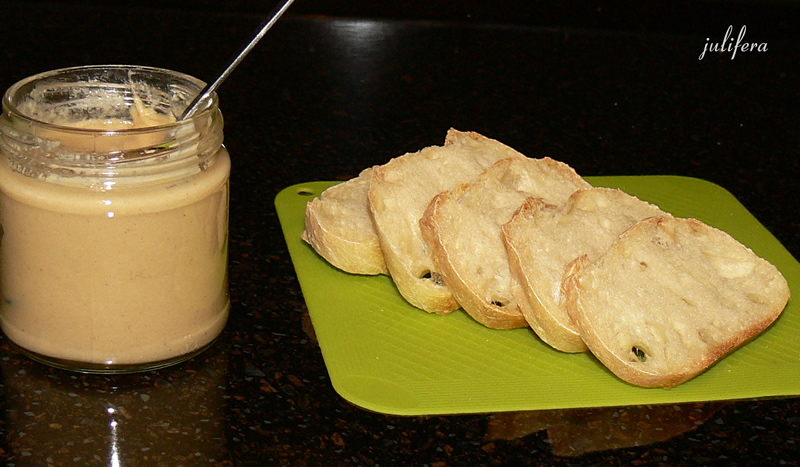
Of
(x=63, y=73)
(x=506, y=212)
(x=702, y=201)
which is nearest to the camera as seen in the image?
(x=63, y=73)

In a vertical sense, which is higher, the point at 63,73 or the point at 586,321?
the point at 63,73

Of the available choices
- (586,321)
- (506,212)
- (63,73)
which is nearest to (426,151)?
(506,212)

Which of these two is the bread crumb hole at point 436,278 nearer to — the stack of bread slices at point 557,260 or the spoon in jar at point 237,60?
the stack of bread slices at point 557,260

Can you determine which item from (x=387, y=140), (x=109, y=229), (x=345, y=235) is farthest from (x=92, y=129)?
(x=387, y=140)

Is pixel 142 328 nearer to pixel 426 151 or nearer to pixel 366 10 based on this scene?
pixel 426 151

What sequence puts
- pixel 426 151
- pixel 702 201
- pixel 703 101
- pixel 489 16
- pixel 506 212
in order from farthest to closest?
pixel 489 16
pixel 703 101
pixel 702 201
pixel 426 151
pixel 506 212

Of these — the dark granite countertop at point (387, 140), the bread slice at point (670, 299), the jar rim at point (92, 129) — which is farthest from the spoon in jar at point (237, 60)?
the bread slice at point (670, 299)
